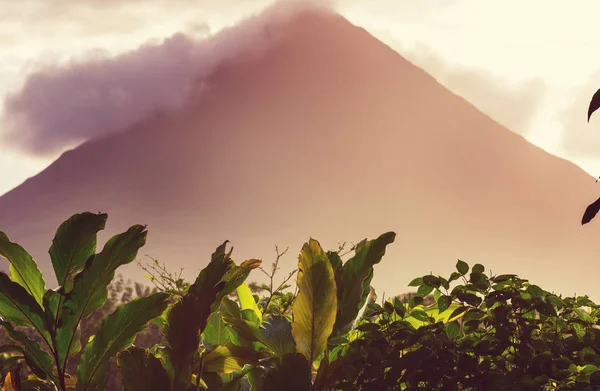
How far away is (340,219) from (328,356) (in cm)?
12650

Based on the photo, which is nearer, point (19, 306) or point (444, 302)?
point (19, 306)

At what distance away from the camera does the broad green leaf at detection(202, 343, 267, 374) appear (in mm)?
3479

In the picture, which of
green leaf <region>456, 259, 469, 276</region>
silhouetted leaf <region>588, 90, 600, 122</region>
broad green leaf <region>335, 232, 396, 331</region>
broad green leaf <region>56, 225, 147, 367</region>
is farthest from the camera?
broad green leaf <region>335, 232, 396, 331</region>

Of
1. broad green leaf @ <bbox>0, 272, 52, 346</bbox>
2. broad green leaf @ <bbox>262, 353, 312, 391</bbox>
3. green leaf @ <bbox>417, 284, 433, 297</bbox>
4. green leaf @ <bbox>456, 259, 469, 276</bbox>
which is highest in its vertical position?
green leaf @ <bbox>456, 259, 469, 276</bbox>

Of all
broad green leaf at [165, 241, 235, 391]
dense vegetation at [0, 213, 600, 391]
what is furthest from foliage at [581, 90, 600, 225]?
broad green leaf at [165, 241, 235, 391]

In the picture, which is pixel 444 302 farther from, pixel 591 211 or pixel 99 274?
pixel 99 274

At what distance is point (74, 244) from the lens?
3.24 m

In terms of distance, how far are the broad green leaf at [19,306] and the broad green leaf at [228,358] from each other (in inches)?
28.0

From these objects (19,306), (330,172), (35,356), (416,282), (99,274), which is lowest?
Answer: (35,356)

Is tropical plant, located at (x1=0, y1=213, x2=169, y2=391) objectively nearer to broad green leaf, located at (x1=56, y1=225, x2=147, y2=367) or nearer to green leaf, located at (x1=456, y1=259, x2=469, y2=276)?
broad green leaf, located at (x1=56, y1=225, x2=147, y2=367)

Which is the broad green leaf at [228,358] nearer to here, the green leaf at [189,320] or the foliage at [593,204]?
the green leaf at [189,320]

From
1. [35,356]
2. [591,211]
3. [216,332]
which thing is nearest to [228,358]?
[216,332]

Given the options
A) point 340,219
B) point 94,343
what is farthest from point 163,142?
point 94,343

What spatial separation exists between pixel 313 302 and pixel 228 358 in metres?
0.50
